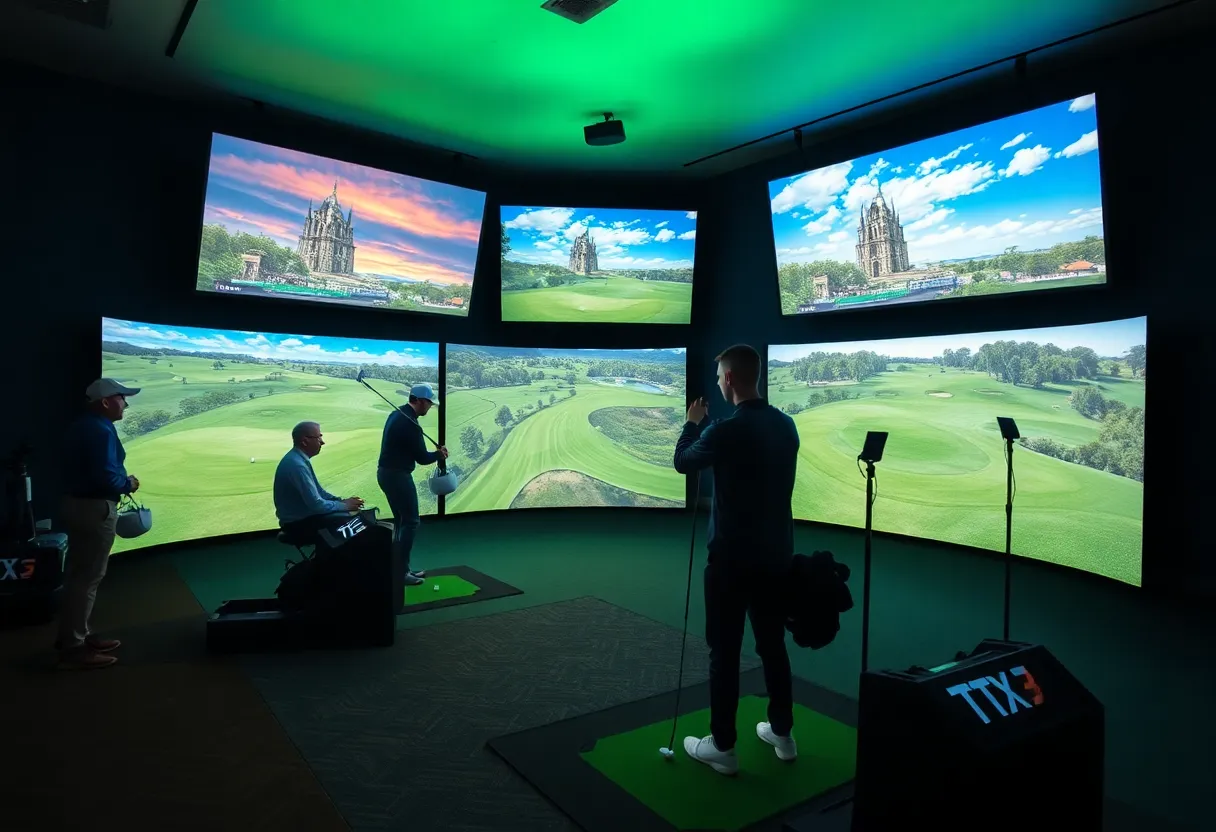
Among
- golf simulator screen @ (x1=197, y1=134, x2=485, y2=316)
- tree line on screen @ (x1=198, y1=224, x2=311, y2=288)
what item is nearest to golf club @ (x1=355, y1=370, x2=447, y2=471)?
golf simulator screen @ (x1=197, y1=134, x2=485, y2=316)

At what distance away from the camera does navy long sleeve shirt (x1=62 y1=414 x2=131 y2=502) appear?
11.7 ft

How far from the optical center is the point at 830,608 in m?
2.42

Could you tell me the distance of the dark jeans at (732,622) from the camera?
99.6 inches

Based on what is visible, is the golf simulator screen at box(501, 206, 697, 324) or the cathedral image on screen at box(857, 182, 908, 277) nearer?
the cathedral image on screen at box(857, 182, 908, 277)

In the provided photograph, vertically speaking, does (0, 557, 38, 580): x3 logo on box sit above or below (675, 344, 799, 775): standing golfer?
below

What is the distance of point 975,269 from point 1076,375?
1.24 m

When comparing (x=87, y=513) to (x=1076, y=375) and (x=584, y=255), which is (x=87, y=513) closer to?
(x=584, y=255)

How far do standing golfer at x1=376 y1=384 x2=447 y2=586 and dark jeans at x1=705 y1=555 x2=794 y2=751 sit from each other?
3148 mm

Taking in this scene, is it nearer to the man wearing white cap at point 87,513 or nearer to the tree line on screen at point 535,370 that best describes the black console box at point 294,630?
the man wearing white cap at point 87,513

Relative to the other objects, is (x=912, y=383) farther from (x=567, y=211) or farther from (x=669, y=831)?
(x=669, y=831)

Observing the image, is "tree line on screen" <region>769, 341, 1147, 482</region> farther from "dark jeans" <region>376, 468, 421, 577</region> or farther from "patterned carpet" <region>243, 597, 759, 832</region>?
"dark jeans" <region>376, 468, 421, 577</region>

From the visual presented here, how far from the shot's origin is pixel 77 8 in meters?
4.37

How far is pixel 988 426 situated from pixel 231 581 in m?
6.87

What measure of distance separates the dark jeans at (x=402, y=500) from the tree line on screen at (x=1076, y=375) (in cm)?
490
